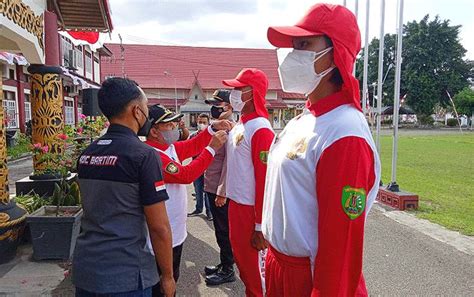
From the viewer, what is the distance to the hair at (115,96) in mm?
2000

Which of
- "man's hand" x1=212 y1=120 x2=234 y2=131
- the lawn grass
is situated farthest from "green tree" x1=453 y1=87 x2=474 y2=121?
"man's hand" x1=212 y1=120 x2=234 y2=131

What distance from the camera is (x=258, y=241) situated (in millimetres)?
2908

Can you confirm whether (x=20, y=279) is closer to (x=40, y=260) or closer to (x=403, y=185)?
(x=40, y=260)

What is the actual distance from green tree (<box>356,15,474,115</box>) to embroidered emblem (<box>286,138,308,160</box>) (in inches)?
1878

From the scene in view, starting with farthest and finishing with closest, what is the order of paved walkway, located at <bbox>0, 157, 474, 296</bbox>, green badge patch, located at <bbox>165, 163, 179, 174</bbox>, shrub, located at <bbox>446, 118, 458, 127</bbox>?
1. shrub, located at <bbox>446, 118, 458, 127</bbox>
2. paved walkway, located at <bbox>0, 157, 474, 296</bbox>
3. green badge patch, located at <bbox>165, 163, 179, 174</bbox>

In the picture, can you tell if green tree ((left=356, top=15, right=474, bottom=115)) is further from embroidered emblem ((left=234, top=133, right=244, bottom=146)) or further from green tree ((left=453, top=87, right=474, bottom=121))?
embroidered emblem ((left=234, top=133, right=244, bottom=146))

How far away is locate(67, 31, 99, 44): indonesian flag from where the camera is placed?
7803 millimetres

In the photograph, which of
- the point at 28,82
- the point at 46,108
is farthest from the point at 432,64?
the point at 46,108

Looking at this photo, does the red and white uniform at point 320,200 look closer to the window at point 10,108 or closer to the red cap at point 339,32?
the red cap at point 339,32

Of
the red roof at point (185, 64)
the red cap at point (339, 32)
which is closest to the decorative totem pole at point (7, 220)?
the red cap at point (339, 32)

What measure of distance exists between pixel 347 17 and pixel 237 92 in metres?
1.87

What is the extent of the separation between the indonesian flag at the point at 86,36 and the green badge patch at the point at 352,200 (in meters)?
7.67

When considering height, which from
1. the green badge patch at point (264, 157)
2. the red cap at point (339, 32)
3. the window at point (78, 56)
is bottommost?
the green badge patch at point (264, 157)

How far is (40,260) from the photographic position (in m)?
4.28
